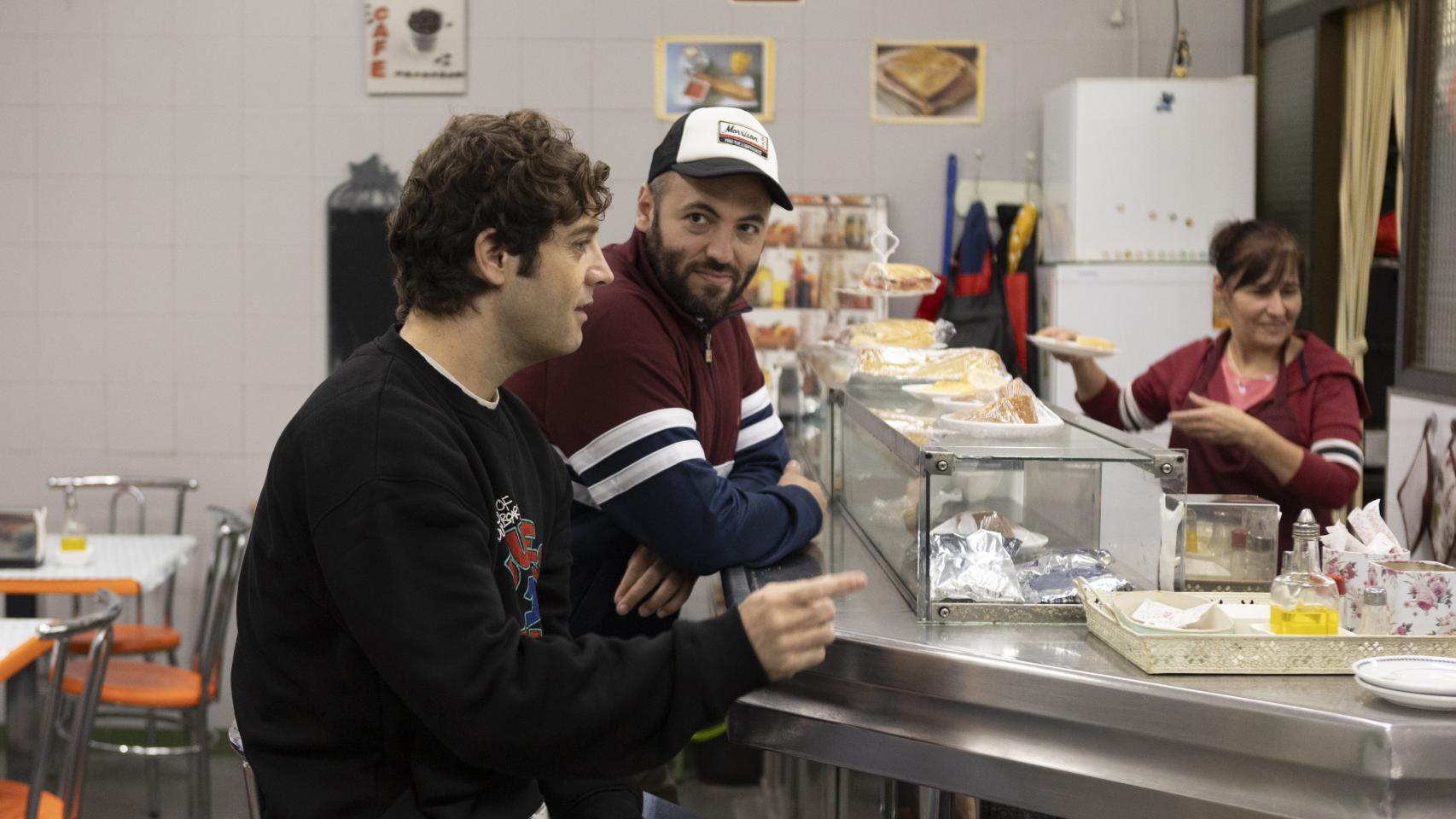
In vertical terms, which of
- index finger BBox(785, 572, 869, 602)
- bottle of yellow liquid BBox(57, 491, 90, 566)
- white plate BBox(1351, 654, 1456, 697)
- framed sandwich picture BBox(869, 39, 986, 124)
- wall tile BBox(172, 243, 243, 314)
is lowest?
bottle of yellow liquid BBox(57, 491, 90, 566)

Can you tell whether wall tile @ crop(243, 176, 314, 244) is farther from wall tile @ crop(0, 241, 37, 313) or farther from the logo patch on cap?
the logo patch on cap

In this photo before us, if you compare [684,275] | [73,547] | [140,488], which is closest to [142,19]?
[140,488]

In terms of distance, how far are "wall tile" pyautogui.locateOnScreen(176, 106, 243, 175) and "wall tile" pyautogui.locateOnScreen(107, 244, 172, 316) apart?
34cm

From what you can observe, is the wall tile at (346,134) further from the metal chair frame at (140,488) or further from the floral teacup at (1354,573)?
the floral teacup at (1354,573)

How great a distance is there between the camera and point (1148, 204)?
4.58 metres

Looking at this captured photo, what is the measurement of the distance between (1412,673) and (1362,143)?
323 cm

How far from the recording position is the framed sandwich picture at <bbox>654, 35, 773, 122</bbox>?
16.8 ft

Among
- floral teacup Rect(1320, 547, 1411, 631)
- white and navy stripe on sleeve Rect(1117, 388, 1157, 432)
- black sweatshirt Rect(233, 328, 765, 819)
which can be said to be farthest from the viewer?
white and navy stripe on sleeve Rect(1117, 388, 1157, 432)

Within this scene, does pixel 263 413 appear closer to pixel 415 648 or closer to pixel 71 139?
pixel 71 139

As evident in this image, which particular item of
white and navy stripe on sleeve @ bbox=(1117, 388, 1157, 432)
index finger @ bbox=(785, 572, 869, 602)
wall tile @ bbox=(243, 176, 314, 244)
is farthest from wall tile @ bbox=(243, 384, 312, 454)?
index finger @ bbox=(785, 572, 869, 602)

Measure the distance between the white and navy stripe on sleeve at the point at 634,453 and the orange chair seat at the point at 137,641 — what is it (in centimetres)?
318

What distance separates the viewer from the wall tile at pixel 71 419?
207 inches

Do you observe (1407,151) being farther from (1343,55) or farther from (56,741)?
(56,741)

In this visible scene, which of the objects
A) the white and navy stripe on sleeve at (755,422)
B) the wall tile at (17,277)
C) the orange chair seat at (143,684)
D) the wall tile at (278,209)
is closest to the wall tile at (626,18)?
the wall tile at (278,209)
